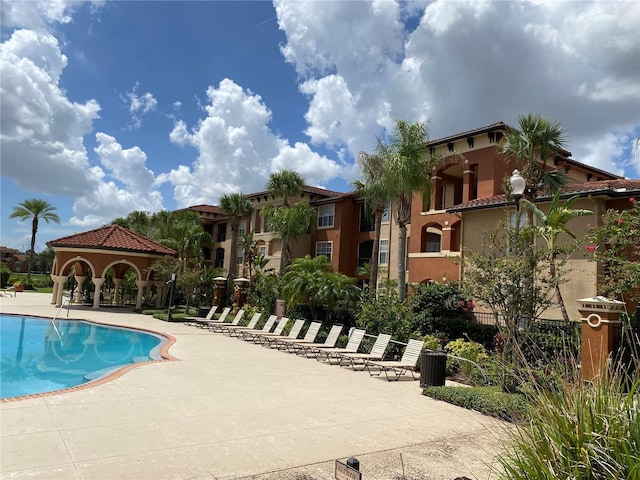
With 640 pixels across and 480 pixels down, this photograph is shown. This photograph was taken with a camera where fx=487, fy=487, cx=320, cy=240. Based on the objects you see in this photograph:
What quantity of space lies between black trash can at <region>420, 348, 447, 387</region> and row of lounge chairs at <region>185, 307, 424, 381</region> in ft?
4.55

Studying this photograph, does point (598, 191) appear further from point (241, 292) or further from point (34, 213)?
point (34, 213)

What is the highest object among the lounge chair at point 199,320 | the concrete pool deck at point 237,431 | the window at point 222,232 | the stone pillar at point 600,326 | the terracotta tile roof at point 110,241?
the window at point 222,232

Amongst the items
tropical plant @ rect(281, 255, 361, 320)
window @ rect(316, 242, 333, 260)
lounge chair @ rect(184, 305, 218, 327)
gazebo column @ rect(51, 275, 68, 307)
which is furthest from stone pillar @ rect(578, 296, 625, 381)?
gazebo column @ rect(51, 275, 68, 307)

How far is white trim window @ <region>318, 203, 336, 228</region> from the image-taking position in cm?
3678

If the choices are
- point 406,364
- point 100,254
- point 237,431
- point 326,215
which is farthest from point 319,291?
point 326,215

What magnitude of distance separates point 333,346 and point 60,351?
9374 millimetres

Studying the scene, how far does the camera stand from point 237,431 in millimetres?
6441

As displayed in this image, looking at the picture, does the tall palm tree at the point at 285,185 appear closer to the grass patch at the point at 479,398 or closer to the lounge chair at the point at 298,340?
the lounge chair at the point at 298,340

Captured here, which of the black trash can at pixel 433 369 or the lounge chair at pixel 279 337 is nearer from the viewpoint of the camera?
the black trash can at pixel 433 369

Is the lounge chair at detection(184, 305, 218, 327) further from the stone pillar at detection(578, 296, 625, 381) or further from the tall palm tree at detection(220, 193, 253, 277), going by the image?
the stone pillar at detection(578, 296, 625, 381)

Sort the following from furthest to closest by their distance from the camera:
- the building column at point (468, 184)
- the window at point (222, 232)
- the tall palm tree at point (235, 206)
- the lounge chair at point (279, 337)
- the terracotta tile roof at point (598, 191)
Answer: the window at point (222, 232), the tall palm tree at point (235, 206), the building column at point (468, 184), the lounge chair at point (279, 337), the terracotta tile roof at point (598, 191)

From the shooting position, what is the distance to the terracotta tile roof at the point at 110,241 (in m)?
30.5

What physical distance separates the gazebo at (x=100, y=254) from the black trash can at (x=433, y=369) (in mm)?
25626

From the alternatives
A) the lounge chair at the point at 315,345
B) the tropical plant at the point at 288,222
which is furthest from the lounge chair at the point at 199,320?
the lounge chair at the point at 315,345
